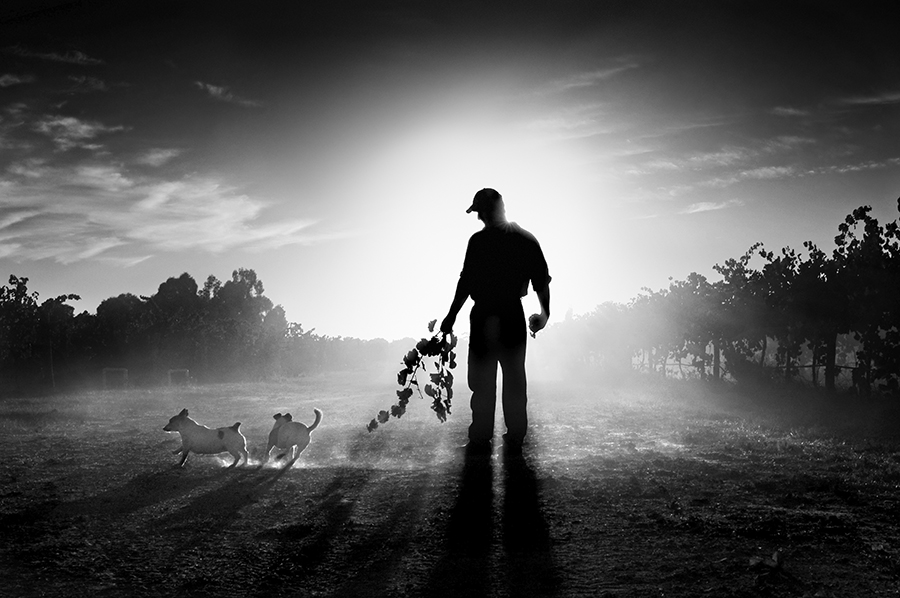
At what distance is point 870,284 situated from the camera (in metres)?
25.7

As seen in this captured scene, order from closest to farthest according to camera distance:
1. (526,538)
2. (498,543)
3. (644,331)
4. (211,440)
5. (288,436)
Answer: (498,543), (526,538), (211,440), (288,436), (644,331)

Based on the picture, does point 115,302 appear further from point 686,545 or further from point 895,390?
point 686,545

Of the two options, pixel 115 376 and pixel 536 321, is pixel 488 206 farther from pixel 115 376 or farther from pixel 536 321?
pixel 115 376

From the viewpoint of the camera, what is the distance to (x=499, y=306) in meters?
6.30

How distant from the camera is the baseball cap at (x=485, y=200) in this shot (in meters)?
6.50

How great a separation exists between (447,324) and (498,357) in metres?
0.61

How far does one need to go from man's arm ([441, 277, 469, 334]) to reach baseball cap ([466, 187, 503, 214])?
0.74 metres

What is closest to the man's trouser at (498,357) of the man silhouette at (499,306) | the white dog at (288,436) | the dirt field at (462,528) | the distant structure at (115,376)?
the man silhouette at (499,306)

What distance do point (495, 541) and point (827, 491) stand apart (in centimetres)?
334

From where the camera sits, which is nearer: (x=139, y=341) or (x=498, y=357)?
(x=498, y=357)

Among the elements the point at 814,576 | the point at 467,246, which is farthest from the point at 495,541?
the point at 467,246

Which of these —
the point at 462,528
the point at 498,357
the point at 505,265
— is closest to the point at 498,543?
the point at 462,528

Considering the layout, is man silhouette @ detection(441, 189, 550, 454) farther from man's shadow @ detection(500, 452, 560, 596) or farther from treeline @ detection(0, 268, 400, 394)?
treeline @ detection(0, 268, 400, 394)

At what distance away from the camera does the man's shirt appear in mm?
6320
